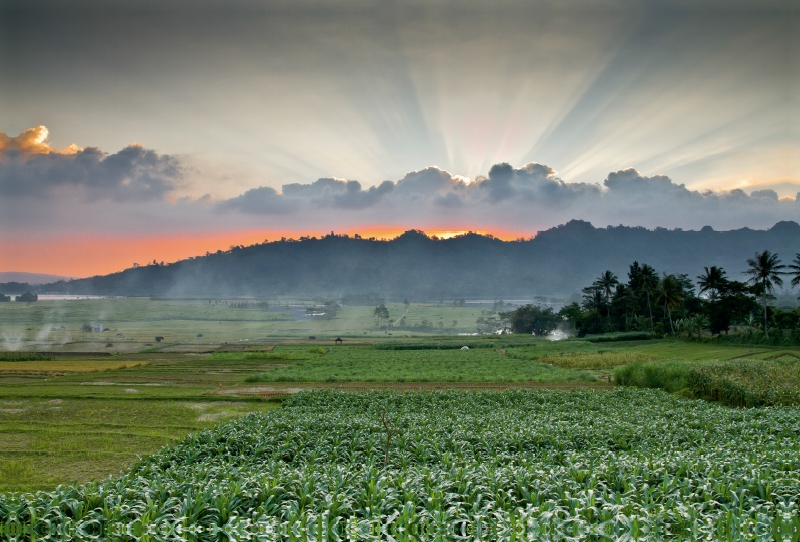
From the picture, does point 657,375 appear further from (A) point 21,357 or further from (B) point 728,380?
(A) point 21,357

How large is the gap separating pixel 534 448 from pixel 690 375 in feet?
55.5

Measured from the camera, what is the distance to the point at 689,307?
219 feet

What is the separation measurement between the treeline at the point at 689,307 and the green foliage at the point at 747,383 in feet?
90.8

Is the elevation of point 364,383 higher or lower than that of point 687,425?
lower

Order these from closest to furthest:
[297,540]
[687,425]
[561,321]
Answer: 1. [297,540]
2. [687,425]
3. [561,321]

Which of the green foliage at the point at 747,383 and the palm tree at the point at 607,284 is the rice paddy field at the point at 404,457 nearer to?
the green foliage at the point at 747,383

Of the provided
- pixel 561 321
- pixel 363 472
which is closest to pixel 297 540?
pixel 363 472

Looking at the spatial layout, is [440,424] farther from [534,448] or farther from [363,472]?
[363,472]

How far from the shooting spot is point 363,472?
7293 millimetres

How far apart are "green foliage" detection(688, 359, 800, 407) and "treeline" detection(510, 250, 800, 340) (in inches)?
1090

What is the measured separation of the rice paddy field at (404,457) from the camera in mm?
5238

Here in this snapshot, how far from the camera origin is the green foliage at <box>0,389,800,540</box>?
5070mm

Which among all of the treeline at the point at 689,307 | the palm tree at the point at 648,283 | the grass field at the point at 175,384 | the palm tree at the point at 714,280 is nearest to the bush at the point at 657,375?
the grass field at the point at 175,384

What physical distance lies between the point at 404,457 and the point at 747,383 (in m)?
18.4
